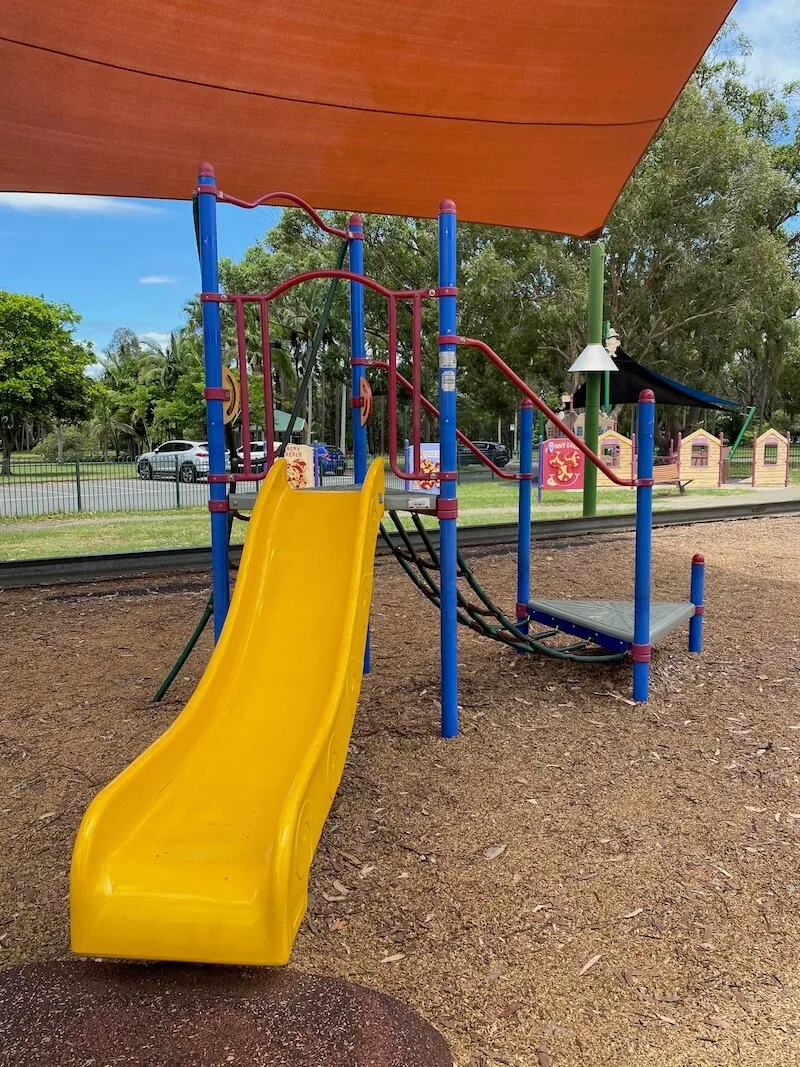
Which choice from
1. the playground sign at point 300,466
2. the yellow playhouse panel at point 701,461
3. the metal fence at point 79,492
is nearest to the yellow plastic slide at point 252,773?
the playground sign at point 300,466

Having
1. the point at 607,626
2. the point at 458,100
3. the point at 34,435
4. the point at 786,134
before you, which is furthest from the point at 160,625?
the point at 34,435

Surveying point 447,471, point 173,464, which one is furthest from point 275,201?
point 173,464

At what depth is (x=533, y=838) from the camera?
2.54 metres

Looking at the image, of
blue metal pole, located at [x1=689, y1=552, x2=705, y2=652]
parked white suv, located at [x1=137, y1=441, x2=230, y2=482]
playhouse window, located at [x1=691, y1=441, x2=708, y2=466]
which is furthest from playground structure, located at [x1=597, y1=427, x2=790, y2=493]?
blue metal pole, located at [x1=689, y1=552, x2=705, y2=652]

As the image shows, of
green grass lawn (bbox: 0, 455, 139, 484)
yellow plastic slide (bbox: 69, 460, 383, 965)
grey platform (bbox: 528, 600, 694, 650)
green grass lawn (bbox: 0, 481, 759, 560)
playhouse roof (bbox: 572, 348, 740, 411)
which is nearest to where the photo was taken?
yellow plastic slide (bbox: 69, 460, 383, 965)

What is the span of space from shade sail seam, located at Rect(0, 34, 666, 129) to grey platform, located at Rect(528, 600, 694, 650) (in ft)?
10.8

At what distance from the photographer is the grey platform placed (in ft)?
12.8

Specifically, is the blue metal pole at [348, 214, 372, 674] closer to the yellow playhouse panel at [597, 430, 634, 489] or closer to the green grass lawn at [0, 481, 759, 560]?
the green grass lawn at [0, 481, 759, 560]

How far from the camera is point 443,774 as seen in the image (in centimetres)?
303

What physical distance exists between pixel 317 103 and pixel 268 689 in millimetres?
3980

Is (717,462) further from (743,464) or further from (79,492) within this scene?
(79,492)

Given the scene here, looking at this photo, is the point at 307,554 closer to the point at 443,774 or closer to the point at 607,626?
the point at 443,774

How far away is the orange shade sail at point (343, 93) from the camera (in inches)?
159

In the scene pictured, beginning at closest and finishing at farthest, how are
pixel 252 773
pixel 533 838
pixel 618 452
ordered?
pixel 252 773 → pixel 533 838 → pixel 618 452
